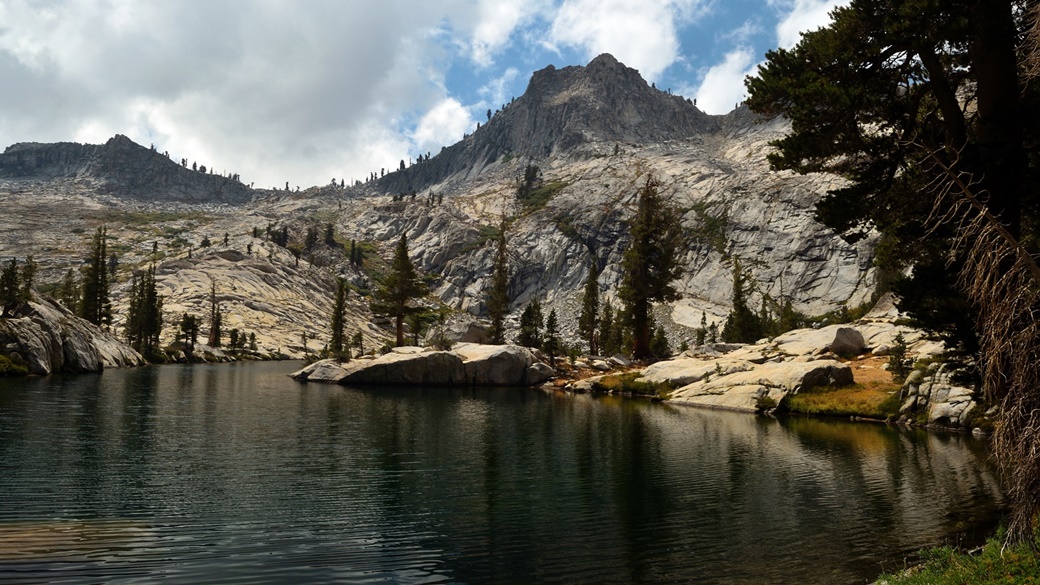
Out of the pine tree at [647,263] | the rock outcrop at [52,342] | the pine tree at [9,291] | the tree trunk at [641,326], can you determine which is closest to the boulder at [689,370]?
the tree trunk at [641,326]

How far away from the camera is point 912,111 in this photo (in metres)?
21.8

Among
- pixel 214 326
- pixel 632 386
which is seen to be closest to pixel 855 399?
pixel 632 386

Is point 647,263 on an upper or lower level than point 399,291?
upper

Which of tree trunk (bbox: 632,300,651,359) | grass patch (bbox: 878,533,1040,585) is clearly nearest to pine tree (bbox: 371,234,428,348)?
tree trunk (bbox: 632,300,651,359)

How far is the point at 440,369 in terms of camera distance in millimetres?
75625

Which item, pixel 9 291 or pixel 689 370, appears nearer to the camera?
pixel 689 370

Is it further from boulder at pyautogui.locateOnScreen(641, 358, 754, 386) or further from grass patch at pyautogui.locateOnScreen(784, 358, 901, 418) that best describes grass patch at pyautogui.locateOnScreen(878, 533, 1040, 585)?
boulder at pyautogui.locateOnScreen(641, 358, 754, 386)

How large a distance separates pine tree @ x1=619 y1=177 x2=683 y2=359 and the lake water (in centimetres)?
3920

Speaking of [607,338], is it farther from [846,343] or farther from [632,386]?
[846,343]

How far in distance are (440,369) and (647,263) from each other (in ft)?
101

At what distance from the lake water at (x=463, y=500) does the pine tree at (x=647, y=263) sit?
39.2 m

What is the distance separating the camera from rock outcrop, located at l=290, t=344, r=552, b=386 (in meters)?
74.9

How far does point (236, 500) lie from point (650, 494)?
1469 cm

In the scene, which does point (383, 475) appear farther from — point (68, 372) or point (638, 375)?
point (68, 372)
